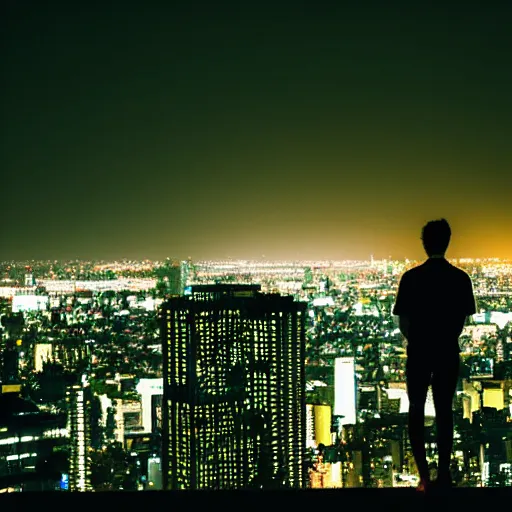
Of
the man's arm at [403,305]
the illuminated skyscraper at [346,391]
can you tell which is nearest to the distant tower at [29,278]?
the illuminated skyscraper at [346,391]

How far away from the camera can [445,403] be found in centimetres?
197

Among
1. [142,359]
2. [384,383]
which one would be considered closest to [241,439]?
[142,359]

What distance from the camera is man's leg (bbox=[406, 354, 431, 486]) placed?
6.37ft

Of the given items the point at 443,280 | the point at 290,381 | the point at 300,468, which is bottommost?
the point at 300,468

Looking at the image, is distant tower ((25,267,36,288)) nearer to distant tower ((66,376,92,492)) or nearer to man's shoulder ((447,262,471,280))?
distant tower ((66,376,92,492))

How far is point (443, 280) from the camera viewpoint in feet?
6.53

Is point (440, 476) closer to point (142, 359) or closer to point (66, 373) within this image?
point (142, 359)

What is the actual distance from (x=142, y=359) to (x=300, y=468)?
1.82 meters

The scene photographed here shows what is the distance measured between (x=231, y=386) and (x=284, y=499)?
5085 millimetres

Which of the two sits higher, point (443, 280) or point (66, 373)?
point (443, 280)

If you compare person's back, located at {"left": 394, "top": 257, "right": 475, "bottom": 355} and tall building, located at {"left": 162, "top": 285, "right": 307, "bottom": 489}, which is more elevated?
person's back, located at {"left": 394, "top": 257, "right": 475, "bottom": 355}

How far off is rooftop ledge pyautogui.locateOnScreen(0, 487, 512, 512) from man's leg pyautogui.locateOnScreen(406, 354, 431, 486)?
0.35 ft

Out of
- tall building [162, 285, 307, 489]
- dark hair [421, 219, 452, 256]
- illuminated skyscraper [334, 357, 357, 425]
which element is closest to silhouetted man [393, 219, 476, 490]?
dark hair [421, 219, 452, 256]

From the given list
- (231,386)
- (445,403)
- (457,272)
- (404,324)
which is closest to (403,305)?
(404,324)
